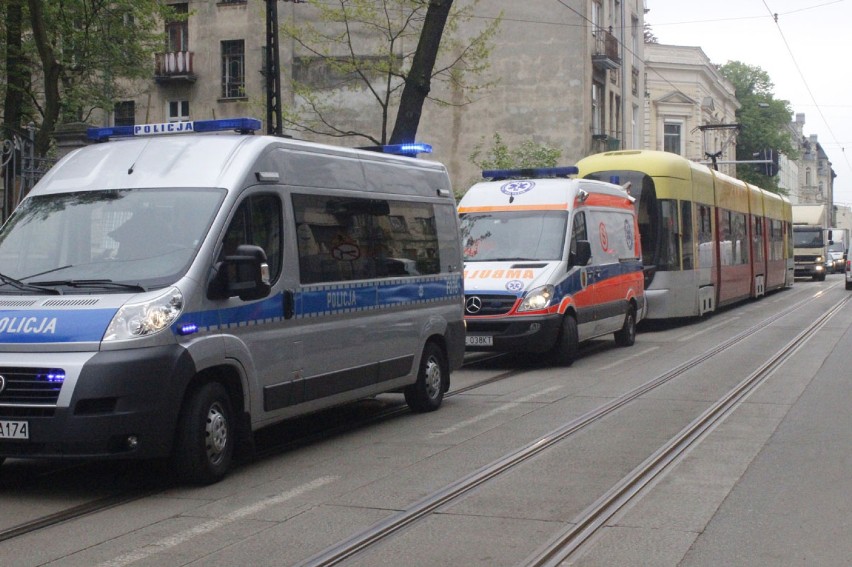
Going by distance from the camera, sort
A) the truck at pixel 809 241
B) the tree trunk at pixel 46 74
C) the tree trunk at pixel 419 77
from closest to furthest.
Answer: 1. the tree trunk at pixel 46 74
2. the tree trunk at pixel 419 77
3. the truck at pixel 809 241

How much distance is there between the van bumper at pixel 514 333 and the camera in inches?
607

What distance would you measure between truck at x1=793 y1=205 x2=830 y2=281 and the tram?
2499 cm

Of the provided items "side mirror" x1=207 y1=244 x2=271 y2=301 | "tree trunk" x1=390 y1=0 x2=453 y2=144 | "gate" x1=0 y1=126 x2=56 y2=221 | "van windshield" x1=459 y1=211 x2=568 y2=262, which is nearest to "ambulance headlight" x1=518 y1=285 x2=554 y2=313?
"van windshield" x1=459 y1=211 x2=568 y2=262

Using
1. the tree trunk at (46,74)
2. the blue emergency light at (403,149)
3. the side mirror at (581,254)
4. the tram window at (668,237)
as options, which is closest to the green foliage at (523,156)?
the tram window at (668,237)

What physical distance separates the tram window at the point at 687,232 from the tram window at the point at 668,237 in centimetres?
44

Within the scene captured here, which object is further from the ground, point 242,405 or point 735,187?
point 735,187

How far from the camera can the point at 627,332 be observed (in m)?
19.5

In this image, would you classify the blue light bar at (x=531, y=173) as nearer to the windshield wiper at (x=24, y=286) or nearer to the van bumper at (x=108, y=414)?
the windshield wiper at (x=24, y=286)

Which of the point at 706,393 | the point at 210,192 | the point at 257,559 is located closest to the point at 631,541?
the point at 257,559

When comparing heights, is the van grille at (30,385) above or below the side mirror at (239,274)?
below

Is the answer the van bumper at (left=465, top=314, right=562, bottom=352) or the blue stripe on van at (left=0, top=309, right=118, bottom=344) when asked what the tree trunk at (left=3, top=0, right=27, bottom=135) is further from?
the blue stripe on van at (left=0, top=309, right=118, bottom=344)

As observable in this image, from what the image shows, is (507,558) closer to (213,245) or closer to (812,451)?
(213,245)

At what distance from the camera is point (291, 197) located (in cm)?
927

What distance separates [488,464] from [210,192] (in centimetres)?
289
